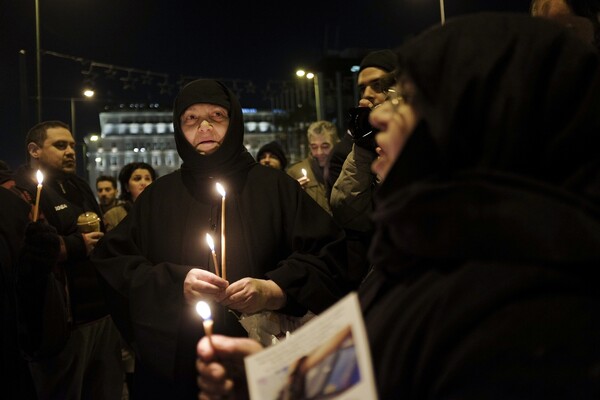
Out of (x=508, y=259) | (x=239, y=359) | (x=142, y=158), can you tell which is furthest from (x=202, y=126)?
(x=142, y=158)

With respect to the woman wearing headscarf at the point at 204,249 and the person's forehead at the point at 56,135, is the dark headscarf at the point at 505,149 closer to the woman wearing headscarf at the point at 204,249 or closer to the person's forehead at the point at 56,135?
the woman wearing headscarf at the point at 204,249

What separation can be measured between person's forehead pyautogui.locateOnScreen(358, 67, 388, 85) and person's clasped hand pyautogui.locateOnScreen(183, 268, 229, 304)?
2.20m

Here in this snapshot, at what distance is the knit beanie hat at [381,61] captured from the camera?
457cm

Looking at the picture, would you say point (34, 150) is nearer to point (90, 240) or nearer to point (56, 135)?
point (56, 135)

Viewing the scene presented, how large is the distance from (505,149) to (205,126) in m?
2.61

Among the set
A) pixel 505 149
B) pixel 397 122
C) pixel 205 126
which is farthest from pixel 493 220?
pixel 205 126

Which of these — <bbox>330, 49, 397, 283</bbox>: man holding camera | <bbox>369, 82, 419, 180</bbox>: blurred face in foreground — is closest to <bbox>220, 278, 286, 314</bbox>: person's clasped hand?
<bbox>330, 49, 397, 283</bbox>: man holding camera

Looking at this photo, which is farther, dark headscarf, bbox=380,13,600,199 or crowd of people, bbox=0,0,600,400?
dark headscarf, bbox=380,13,600,199

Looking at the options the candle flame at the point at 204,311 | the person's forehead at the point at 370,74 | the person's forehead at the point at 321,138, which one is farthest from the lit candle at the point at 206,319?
the person's forehead at the point at 321,138

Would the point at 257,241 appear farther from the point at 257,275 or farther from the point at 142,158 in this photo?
the point at 142,158

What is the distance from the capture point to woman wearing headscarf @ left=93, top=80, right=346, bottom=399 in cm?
316

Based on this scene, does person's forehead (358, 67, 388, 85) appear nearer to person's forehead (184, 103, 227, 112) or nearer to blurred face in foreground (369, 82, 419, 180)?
person's forehead (184, 103, 227, 112)

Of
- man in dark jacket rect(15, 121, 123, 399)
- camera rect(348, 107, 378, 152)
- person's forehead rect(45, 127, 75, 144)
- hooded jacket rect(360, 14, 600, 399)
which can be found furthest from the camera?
person's forehead rect(45, 127, 75, 144)

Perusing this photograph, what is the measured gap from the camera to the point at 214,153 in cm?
367
